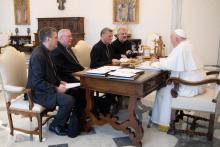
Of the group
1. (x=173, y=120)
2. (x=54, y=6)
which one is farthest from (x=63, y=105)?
(x=54, y=6)

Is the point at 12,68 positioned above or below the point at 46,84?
above

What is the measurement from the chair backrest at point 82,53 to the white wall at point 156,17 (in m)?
3.45

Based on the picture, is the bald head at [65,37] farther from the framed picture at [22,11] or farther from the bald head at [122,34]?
the framed picture at [22,11]

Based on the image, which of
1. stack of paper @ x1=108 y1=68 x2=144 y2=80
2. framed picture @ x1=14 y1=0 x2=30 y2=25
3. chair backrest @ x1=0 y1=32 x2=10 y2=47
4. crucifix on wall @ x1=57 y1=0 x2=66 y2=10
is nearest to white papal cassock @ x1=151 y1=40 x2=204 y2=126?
stack of paper @ x1=108 y1=68 x2=144 y2=80

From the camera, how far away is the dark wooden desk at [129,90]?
8.64 ft

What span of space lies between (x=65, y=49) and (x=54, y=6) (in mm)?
5717

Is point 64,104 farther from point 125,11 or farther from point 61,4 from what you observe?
point 61,4

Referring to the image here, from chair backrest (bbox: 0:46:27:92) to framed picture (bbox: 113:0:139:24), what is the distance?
4814mm

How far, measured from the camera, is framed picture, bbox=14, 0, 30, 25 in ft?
30.4

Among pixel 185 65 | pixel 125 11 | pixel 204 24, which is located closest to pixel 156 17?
pixel 125 11

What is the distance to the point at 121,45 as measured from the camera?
4465 millimetres

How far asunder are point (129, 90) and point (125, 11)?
531 centimetres

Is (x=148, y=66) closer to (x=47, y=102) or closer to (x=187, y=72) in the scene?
(x=187, y=72)

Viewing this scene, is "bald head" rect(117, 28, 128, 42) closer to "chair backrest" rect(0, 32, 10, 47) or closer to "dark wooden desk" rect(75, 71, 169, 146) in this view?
"dark wooden desk" rect(75, 71, 169, 146)
